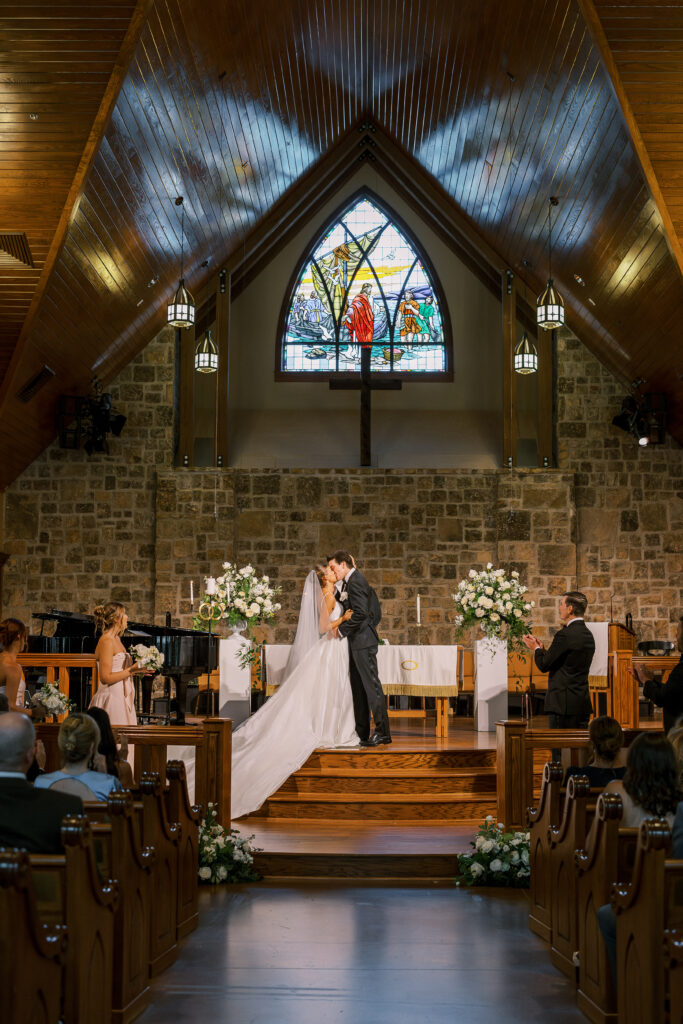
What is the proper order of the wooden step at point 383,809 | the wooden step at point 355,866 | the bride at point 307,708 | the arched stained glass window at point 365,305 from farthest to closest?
the arched stained glass window at point 365,305 < the bride at point 307,708 < the wooden step at point 383,809 < the wooden step at point 355,866

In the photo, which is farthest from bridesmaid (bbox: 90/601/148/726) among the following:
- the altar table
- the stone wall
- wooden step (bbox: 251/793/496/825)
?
the stone wall

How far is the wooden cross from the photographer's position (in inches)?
535

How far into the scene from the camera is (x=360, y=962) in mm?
4605

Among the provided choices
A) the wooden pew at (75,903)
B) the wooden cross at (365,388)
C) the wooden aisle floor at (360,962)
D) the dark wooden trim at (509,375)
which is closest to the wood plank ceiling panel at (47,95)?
the wooden cross at (365,388)

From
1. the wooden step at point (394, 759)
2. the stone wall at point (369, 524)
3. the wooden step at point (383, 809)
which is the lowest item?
the wooden step at point (383, 809)

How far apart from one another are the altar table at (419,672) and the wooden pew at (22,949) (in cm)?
659

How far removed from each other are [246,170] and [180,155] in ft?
5.97

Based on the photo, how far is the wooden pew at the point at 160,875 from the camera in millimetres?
4461

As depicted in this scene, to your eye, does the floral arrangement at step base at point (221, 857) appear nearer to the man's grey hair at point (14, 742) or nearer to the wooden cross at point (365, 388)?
the man's grey hair at point (14, 742)

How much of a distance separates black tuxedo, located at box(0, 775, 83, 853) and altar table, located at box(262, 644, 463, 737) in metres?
6.33

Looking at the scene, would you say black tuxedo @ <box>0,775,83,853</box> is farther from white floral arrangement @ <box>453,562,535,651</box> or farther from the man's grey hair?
white floral arrangement @ <box>453,562,535,651</box>

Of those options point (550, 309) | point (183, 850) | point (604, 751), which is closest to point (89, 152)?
point (550, 309)

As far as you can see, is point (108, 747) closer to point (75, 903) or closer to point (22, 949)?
point (75, 903)

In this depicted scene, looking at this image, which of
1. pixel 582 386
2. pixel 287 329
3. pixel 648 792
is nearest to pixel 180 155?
pixel 287 329
